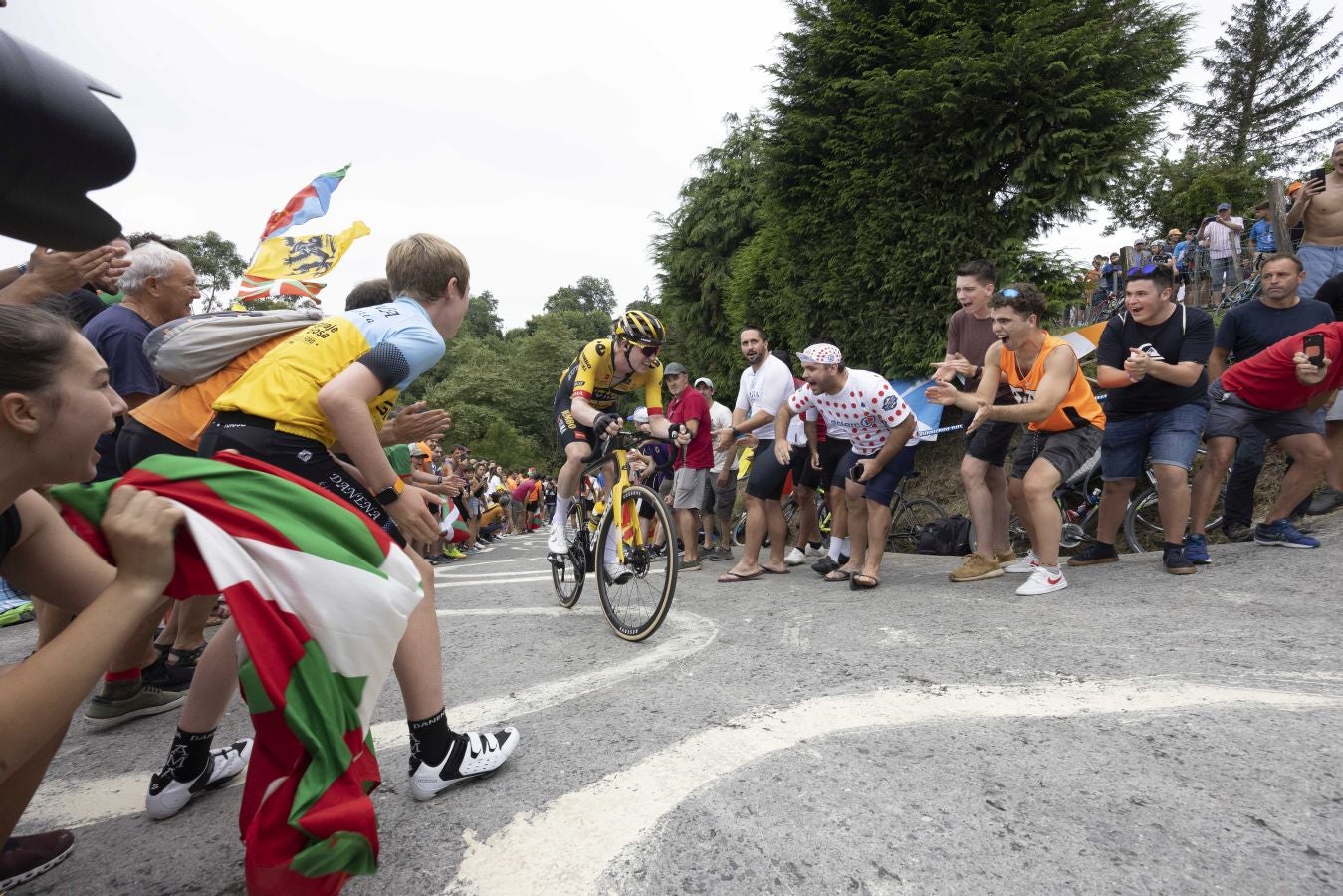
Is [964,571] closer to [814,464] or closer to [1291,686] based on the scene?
[814,464]

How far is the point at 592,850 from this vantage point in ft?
5.77

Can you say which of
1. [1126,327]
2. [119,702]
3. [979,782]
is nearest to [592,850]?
[979,782]

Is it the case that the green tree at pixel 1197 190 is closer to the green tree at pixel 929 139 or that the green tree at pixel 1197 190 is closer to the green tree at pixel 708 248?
the green tree at pixel 708 248

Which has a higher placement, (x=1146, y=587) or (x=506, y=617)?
(x=1146, y=587)

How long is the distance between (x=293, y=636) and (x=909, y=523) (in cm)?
843

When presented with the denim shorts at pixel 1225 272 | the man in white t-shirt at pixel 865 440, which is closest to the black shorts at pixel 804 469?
the man in white t-shirt at pixel 865 440

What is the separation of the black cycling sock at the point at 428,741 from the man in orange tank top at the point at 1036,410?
3.74 m

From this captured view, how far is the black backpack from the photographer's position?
7.34m

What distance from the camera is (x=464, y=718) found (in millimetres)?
2795

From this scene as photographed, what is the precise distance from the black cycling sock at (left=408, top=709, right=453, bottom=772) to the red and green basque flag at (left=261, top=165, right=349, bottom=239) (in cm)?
792

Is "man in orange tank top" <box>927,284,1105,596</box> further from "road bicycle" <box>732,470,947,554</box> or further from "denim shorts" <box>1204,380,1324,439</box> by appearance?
"road bicycle" <box>732,470,947,554</box>

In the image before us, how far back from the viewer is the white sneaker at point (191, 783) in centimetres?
212

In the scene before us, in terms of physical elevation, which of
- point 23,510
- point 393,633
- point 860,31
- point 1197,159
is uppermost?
point 1197,159

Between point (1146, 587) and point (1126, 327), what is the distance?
75.1 inches
